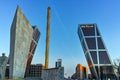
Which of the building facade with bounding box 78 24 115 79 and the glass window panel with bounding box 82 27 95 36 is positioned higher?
Answer: the glass window panel with bounding box 82 27 95 36

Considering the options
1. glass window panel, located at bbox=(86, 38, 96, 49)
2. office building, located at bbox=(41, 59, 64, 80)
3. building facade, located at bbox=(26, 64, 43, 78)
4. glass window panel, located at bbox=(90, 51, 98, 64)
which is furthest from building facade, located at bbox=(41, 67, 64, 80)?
building facade, located at bbox=(26, 64, 43, 78)

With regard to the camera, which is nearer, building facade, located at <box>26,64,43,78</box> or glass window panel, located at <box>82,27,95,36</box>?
glass window panel, located at <box>82,27,95,36</box>

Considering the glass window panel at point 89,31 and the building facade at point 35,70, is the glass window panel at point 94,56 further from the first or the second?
the building facade at point 35,70

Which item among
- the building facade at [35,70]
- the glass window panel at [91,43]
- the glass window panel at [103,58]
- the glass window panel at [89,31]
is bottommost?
the building facade at [35,70]

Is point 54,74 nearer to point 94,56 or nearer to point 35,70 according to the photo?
point 94,56

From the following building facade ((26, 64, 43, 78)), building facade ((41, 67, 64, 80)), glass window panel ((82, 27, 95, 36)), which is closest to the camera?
building facade ((41, 67, 64, 80))

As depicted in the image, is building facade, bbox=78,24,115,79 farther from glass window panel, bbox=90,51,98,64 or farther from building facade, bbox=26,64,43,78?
building facade, bbox=26,64,43,78

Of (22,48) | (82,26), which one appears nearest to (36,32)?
(82,26)

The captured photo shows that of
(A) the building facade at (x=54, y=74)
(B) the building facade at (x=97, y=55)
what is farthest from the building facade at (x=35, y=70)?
(A) the building facade at (x=54, y=74)

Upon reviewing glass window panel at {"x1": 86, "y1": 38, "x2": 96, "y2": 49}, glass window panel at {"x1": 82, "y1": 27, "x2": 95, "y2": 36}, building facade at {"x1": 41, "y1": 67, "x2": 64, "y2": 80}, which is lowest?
building facade at {"x1": 41, "y1": 67, "x2": 64, "y2": 80}

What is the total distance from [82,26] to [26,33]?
4490 centimetres

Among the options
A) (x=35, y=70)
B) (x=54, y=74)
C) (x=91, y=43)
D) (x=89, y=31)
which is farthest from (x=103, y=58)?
(x=54, y=74)

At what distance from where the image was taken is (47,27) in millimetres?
50000

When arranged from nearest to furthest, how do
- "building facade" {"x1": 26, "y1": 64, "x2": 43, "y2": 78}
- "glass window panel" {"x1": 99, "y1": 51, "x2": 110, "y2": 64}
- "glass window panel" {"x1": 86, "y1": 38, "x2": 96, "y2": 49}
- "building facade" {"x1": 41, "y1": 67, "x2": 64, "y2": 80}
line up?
1. "building facade" {"x1": 41, "y1": 67, "x2": 64, "y2": 80}
2. "glass window panel" {"x1": 99, "y1": 51, "x2": 110, "y2": 64}
3. "glass window panel" {"x1": 86, "y1": 38, "x2": 96, "y2": 49}
4. "building facade" {"x1": 26, "y1": 64, "x2": 43, "y2": 78}
